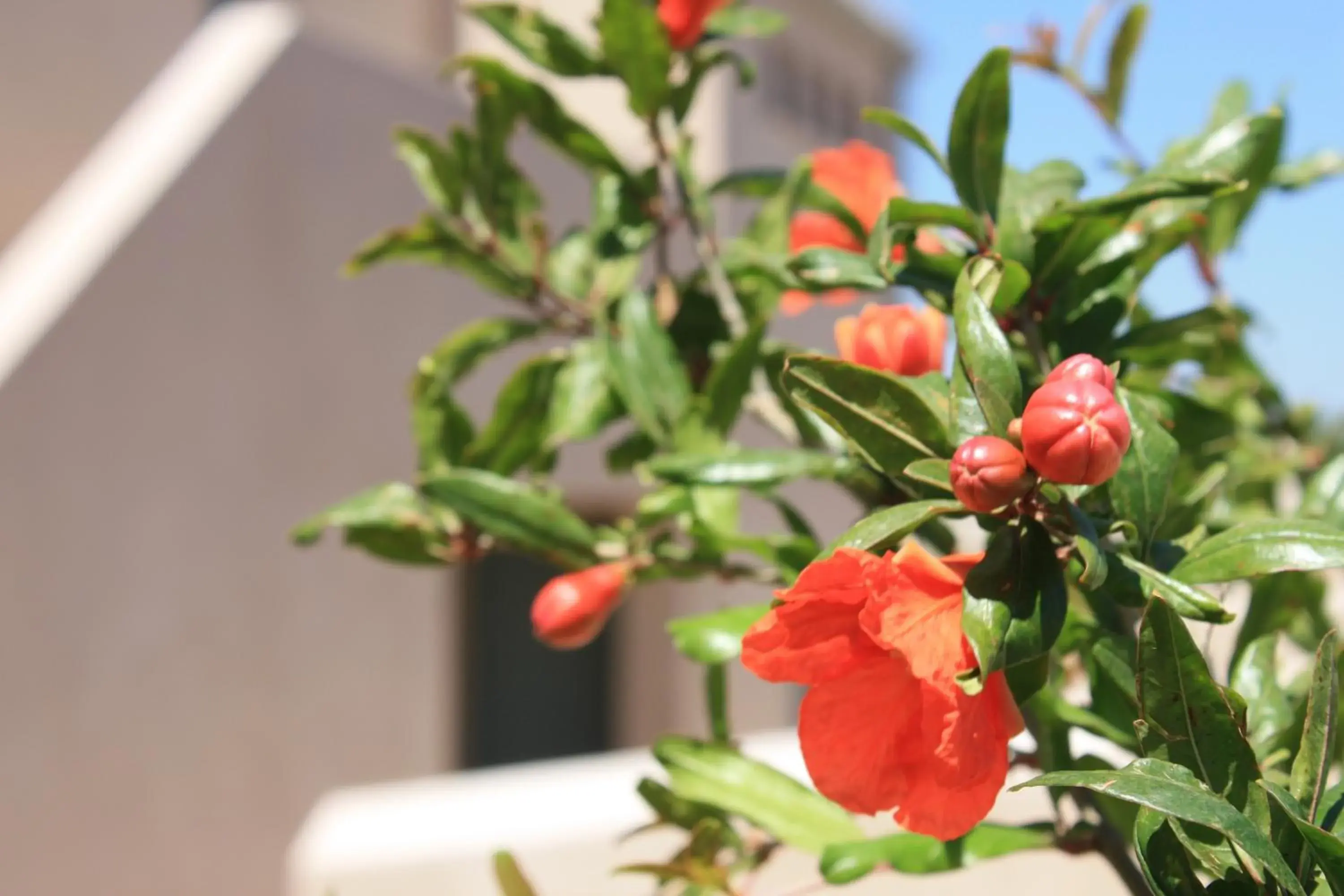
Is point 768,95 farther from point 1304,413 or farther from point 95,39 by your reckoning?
point 1304,413

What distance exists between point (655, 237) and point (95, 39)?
3.46 meters

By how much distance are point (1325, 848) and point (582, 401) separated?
66cm

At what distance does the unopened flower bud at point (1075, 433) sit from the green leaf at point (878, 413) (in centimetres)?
7

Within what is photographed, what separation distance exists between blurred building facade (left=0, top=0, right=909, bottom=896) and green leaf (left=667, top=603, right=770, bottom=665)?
2228 mm

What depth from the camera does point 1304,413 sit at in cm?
119

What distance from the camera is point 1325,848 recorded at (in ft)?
1.30

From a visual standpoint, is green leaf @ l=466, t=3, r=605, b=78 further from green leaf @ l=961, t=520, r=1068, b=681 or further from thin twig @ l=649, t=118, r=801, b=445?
green leaf @ l=961, t=520, r=1068, b=681

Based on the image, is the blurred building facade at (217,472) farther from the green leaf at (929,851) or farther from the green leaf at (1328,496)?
the green leaf at (1328,496)

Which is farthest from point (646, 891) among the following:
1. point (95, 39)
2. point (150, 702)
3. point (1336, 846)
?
point (95, 39)

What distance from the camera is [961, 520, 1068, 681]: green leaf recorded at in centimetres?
43

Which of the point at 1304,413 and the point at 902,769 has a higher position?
the point at 1304,413

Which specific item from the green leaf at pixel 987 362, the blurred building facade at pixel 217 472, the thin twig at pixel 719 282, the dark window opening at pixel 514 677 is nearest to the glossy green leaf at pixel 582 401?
the thin twig at pixel 719 282

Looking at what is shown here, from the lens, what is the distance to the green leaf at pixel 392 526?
889mm

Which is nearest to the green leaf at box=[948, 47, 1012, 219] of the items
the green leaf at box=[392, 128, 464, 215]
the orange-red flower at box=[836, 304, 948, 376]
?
the orange-red flower at box=[836, 304, 948, 376]
